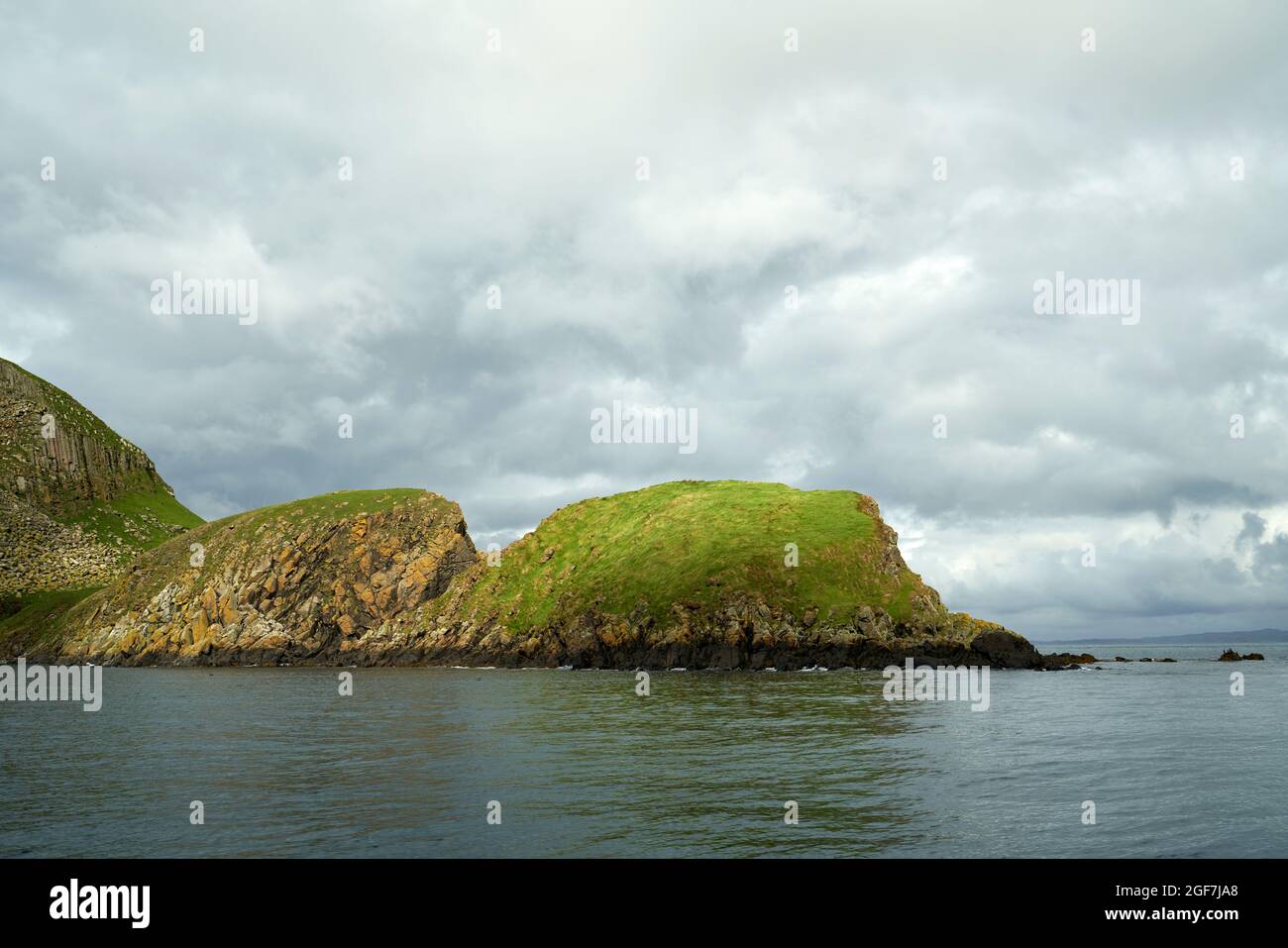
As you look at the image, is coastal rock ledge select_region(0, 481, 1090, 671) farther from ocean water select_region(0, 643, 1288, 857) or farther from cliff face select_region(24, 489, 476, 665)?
ocean water select_region(0, 643, 1288, 857)

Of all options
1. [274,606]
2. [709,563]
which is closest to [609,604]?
[709,563]

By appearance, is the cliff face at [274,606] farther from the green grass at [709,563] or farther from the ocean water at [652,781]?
the ocean water at [652,781]

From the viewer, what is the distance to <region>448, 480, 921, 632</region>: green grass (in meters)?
148

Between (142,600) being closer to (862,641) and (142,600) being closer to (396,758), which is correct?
(862,641)

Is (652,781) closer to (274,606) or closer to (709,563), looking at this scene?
(709,563)

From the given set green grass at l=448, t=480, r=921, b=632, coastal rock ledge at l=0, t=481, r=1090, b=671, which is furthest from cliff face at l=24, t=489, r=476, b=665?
green grass at l=448, t=480, r=921, b=632

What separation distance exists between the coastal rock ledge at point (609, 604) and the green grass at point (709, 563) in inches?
16.7

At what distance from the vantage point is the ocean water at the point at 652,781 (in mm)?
23859

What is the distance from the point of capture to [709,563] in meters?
158

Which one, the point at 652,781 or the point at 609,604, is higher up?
the point at 652,781

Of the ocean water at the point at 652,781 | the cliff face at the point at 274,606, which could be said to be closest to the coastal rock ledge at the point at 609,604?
the cliff face at the point at 274,606

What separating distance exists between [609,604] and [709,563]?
22.1 m

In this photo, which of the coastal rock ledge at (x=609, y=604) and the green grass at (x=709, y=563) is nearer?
Result: the coastal rock ledge at (x=609, y=604)
